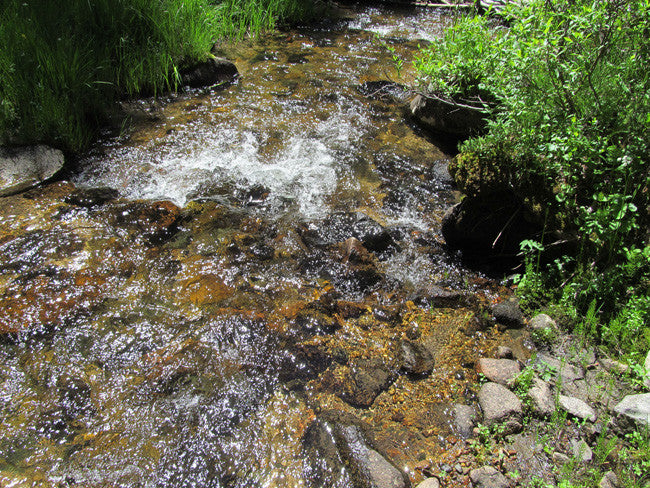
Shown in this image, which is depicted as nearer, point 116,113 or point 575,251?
point 575,251

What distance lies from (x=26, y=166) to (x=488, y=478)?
5.49 m

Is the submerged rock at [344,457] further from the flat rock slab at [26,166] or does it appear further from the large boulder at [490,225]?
the flat rock slab at [26,166]

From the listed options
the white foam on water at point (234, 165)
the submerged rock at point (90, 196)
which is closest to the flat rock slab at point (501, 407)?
the white foam on water at point (234, 165)

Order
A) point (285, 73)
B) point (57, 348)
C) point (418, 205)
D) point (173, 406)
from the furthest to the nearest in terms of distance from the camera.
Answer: point (285, 73) → point (418, 205) → point (57, 348) → point (173, 406)

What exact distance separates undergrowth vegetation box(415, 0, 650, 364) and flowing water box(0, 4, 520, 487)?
82 cm

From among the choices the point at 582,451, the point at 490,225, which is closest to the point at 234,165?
the point at 490,225

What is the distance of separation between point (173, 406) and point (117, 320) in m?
0.98

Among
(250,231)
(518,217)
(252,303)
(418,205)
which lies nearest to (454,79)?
(418,205)

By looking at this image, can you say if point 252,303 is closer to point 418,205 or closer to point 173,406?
point 173,406

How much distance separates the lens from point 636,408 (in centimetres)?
248

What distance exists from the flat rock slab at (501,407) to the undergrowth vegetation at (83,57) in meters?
5.39

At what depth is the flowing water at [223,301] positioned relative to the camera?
2580 mm

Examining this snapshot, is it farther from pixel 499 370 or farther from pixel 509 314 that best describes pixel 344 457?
pixel 509 314

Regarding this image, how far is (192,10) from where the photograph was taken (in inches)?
271
